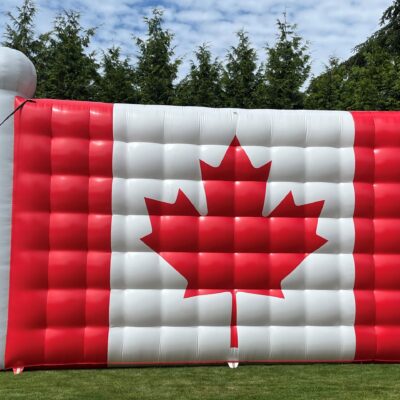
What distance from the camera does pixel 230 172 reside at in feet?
13.1

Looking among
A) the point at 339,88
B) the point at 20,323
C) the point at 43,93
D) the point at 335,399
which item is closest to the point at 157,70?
the point at 43,93

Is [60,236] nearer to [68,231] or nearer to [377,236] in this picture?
[68,231]

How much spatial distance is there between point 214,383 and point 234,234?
3.70ft

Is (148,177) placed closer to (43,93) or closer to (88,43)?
(43,93)

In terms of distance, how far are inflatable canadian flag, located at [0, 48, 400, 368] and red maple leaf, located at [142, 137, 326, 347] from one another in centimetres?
1

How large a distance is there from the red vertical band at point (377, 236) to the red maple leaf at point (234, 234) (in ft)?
1.24

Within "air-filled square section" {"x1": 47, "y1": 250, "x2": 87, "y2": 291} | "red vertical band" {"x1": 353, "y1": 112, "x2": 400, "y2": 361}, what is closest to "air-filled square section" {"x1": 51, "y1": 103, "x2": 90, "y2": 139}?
"air-filled square section" {"x1": 47, "y1": 250, "x2": 87, "y2": 291}

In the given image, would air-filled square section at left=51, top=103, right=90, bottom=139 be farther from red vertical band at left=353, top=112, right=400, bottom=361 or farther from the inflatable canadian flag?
red vertical band at left=353, top=112, right=400, bottom=361

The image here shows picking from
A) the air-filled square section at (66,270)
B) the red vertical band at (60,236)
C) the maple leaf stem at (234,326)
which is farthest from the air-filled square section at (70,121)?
the maple leaf stem at (234,326)

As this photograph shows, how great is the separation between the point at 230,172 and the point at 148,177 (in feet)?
2.14

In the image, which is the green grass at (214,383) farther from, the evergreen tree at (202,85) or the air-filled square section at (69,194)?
the evergreen tree at (202,85)

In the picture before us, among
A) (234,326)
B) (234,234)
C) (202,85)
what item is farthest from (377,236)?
(202,85)

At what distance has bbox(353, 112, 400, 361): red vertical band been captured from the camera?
400 centimetres

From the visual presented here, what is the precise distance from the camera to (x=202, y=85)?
303 inches
